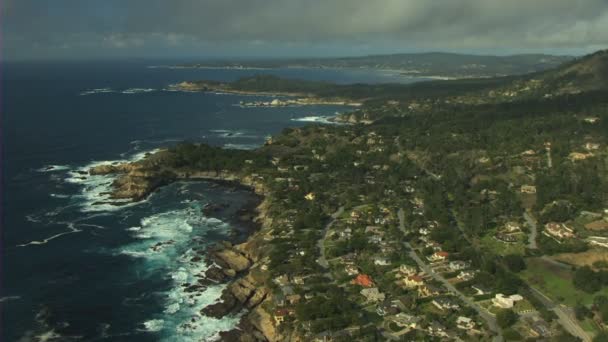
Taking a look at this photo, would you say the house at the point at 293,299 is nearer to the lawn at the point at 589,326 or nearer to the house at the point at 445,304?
the house at the point at 445,304

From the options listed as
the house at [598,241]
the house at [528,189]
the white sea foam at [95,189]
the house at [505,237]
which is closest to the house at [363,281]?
the house at [505,237]

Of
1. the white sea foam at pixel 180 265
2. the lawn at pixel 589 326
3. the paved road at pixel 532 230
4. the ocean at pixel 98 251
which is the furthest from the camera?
the paved road at pixel 532 230

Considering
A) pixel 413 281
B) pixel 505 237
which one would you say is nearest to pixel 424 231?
pixel 505 237

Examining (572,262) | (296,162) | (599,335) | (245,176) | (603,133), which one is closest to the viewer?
(599,335)

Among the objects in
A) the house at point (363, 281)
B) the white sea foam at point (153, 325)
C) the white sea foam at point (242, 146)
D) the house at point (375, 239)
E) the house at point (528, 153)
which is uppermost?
the house at point (528, 153)

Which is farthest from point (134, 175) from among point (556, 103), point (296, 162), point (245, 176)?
point (556, 103)

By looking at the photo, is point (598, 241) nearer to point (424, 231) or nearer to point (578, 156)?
point (424, 231)

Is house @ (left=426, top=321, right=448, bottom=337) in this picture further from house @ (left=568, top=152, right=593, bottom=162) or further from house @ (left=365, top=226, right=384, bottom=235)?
house @ (left=568, top=152, right=593, bottom=162)

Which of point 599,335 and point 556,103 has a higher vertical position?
point 556,103

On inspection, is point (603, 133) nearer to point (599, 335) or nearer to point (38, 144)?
point (599, 335)
